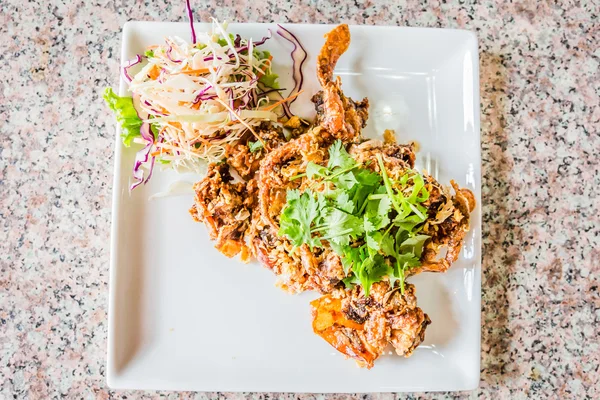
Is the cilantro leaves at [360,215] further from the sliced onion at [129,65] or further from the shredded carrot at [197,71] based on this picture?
the sliced onion at [129,65]

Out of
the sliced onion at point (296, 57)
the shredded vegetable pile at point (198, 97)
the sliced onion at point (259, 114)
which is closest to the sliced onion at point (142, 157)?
the shredded vegetable pile at point (198, 97)

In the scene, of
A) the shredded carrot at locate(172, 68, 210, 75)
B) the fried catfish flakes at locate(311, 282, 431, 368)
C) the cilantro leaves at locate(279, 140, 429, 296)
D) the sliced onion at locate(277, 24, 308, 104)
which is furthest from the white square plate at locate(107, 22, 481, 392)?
the cilantro leaves at locate(279, 140, 429, 296)

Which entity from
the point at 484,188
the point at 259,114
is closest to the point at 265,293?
the point at 259,114

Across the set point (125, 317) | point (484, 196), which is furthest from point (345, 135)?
point (125, 317)

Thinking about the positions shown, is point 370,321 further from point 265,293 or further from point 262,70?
point 262,70

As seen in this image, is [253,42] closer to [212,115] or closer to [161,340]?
[212,115]

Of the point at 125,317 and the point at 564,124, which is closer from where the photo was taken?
the point at 125,317

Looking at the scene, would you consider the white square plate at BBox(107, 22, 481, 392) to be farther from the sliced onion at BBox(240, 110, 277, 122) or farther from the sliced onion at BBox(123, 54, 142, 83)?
the sliced onion at BBox(240, 110, 277, 122)
